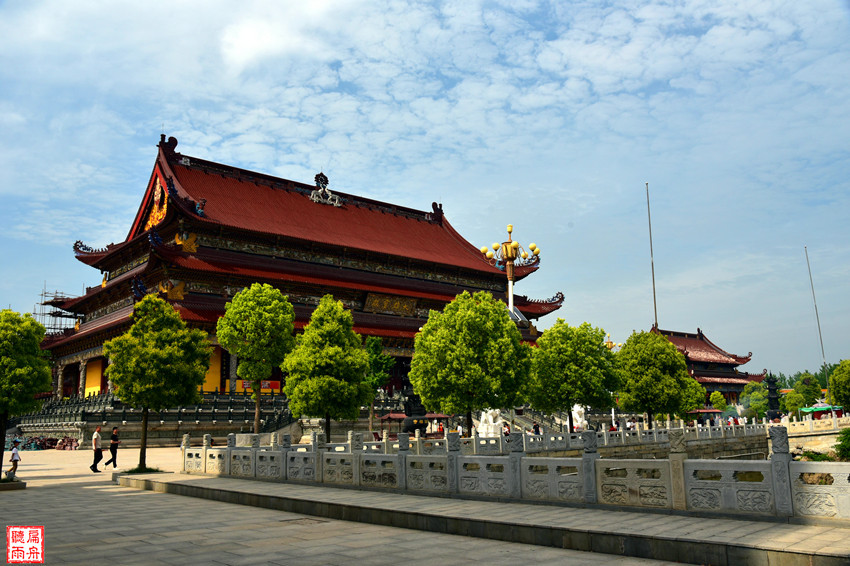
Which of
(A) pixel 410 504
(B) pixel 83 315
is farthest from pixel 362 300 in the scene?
(A) pixel 410 504

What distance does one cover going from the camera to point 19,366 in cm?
1925

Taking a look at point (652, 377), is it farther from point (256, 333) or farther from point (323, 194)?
point (323, 194)

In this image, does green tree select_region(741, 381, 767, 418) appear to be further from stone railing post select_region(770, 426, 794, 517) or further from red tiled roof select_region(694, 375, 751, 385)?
stone railing post select_region(770, 426, 794, 517)

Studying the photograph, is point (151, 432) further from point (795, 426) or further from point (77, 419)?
point (795, 426)

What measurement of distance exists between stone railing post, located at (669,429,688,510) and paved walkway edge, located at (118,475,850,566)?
181 cm

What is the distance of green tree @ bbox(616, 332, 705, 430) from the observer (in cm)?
3778

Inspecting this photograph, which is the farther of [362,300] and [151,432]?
[362,300]

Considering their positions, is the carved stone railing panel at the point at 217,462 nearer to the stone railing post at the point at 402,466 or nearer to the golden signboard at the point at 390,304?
the stone railing post at the point at 402,466

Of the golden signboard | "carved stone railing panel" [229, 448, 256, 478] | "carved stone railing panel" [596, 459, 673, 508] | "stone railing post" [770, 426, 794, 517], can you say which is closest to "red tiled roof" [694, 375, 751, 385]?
the golden signboard

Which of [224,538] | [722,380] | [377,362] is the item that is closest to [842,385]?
[722,380]

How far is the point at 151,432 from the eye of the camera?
31.7m

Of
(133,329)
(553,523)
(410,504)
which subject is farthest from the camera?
(133,329)

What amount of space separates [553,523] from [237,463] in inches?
473

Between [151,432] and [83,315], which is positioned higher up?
[83,315]
